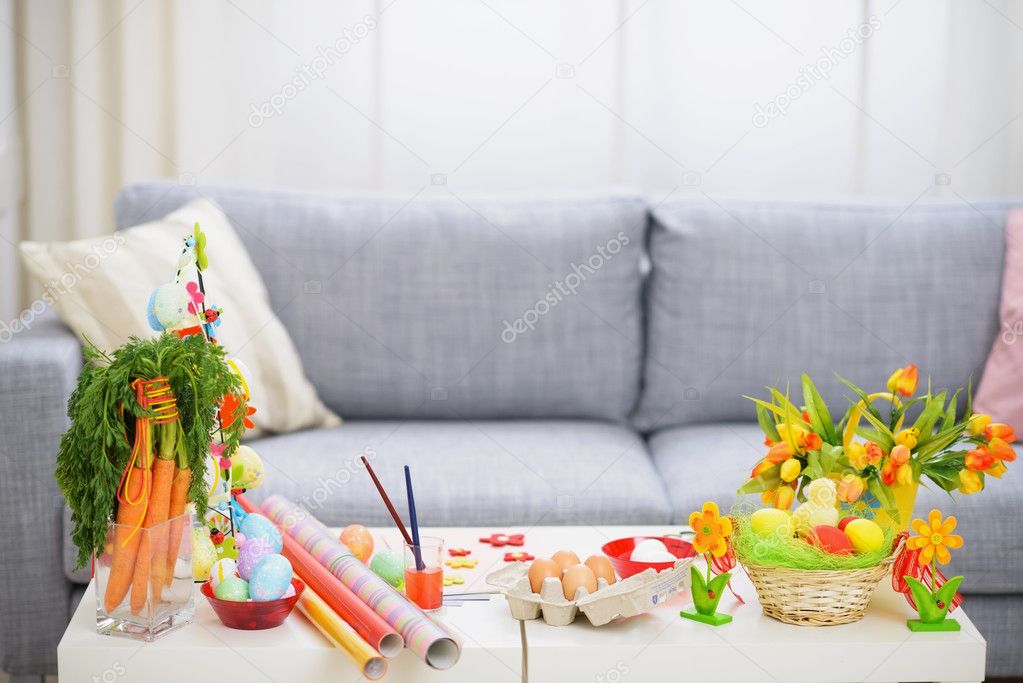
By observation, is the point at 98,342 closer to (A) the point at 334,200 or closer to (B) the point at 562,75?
(A) the point at 334,200

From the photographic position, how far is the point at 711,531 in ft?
4.10

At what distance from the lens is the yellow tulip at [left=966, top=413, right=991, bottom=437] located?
4.30 feet

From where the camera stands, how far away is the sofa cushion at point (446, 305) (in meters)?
2.29

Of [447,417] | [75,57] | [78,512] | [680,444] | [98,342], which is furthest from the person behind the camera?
[75,57]

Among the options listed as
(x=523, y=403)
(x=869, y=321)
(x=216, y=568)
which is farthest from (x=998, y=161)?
(x=216, y=568)

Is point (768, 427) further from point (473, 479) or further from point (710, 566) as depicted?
point (473, 479)

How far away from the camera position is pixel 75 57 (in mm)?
2688

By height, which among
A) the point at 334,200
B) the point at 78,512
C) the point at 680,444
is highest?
the point at 334,200

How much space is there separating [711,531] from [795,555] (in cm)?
10

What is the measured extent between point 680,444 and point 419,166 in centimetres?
106

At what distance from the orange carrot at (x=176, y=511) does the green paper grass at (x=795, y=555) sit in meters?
0.62
